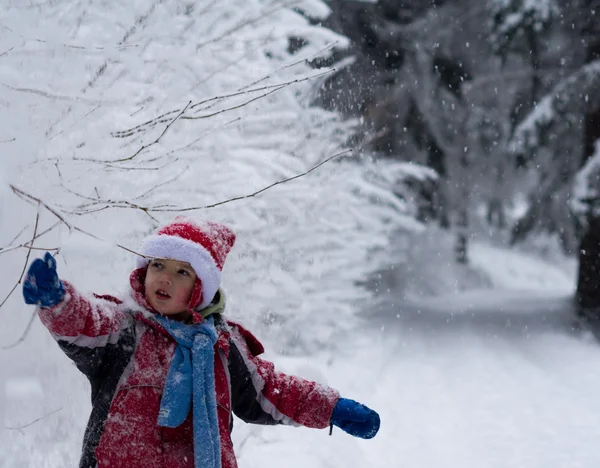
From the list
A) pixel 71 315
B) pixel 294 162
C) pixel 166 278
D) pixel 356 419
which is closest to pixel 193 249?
pixel 166 278

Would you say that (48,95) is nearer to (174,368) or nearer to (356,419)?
(174,368)

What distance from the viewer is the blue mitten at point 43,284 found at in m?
1.67

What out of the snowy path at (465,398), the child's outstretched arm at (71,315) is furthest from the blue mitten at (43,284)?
the snowy path at (465,398)

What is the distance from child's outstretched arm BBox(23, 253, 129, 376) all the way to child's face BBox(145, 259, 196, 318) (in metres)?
0.12

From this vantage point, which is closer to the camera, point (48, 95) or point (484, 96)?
point (48, 95)

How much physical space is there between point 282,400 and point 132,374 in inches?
22.7

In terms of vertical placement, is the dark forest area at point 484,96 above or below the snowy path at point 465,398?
above

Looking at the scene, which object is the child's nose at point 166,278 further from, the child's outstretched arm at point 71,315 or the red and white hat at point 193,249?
the child's outstretched arm at point 71,315

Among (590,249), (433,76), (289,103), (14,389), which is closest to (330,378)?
(289,103)

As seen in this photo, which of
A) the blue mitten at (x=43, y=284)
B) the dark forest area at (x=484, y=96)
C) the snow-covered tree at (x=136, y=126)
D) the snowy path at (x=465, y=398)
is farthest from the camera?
the dark forest area at (x=484, y=96)

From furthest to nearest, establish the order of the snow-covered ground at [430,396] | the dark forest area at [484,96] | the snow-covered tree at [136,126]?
the dark forest area at [484,96] → the snow-covered ground at [430,396] → the snow-covered tree at [136,126]

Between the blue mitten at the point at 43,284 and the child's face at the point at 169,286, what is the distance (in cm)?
45

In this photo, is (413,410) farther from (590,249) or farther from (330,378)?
(590,249)

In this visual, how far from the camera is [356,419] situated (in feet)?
7.89
